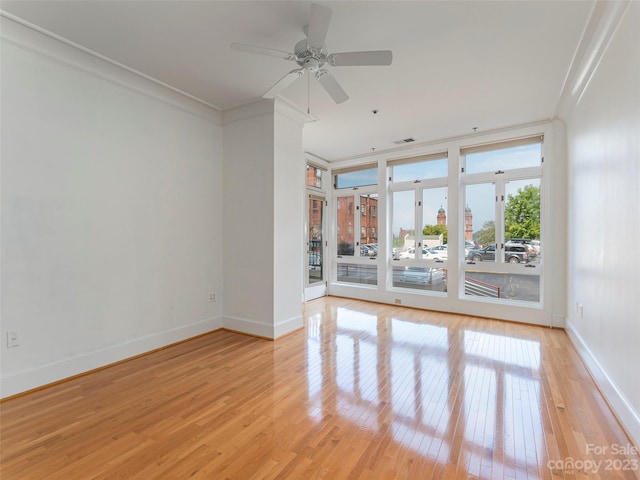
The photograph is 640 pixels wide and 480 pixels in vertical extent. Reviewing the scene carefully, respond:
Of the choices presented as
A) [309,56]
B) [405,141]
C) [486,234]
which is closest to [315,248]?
[405,141]

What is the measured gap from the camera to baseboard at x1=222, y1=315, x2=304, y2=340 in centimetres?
386

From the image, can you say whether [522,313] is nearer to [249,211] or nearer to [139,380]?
[249,211]

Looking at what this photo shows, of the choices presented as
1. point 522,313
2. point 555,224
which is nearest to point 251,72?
point 555,224

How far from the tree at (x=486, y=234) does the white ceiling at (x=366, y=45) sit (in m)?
1.72

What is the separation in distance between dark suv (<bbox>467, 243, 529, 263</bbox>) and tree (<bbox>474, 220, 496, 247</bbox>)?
0.30 ft

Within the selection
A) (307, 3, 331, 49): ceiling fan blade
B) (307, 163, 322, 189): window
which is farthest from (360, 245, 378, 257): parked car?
(307, 3, 331, 49): ceiling fan blade

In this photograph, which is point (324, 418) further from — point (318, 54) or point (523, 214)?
point (523, 214)

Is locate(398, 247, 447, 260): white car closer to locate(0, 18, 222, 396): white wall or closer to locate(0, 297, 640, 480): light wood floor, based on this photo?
locate(0, 297, 640, 480): light wood floor

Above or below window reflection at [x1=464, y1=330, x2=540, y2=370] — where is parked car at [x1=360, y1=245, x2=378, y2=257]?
above

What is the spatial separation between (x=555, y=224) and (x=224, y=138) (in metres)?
4.84

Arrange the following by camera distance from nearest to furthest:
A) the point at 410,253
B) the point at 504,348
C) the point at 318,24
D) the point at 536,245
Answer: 1. the point at 318,24
2. the point at 504,348
3. the point at 536,245
4. the point at 410,253

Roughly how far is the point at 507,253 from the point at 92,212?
18.1 ft

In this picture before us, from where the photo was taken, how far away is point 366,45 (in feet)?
8.73

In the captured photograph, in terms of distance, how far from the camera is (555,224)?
4277mm
